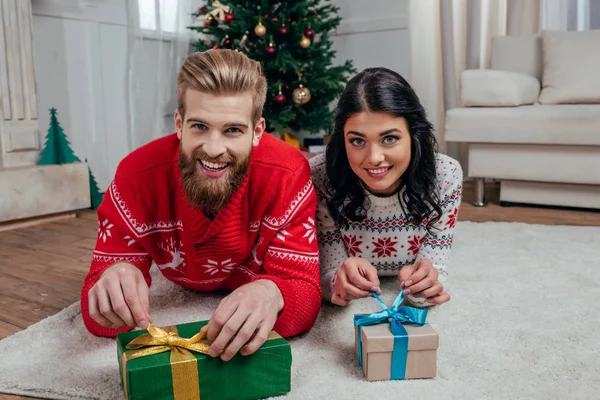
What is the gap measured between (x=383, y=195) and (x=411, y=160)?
11 cm

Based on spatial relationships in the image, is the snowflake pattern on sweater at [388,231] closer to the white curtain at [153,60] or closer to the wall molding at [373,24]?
the white curtain at [153,60]

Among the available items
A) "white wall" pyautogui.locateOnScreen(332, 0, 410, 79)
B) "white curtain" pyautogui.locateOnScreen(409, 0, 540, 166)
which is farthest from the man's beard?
"white wall" pyautogui.locateOnScreen(332, 0, 410, 79)

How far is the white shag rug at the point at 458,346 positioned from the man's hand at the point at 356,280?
0.34ft

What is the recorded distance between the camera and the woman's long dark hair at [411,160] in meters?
1.15

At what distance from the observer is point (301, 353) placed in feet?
3.52

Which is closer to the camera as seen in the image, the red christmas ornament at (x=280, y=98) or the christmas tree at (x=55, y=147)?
the christmas tree at (x=55, y=147)

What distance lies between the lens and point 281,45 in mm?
2949

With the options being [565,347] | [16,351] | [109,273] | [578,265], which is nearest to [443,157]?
[565,347]

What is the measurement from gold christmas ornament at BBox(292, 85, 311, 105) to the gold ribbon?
82.3 inches

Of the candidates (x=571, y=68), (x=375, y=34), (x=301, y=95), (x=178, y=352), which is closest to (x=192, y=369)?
(x=178, y=352)

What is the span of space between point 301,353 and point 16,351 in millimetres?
560

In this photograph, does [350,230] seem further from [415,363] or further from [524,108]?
[524,108]

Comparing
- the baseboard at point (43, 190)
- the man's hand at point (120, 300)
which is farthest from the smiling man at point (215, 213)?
the baseboard at point (43, 190)

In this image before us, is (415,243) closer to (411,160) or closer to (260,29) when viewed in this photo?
(411,160)
